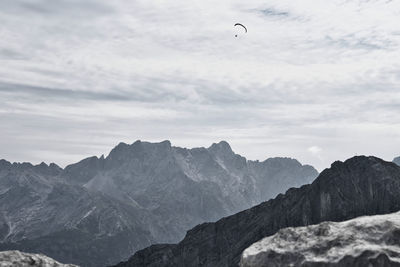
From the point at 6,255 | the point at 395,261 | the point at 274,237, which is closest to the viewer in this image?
the point at 6,255

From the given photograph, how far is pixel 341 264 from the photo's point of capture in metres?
48.2

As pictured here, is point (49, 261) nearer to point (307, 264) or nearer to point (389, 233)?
point (307, 264)

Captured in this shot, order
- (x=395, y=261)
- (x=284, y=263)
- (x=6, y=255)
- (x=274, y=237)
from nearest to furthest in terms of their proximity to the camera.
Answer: (x=6, y=255)
(x=395, y=261)
(x=284, y=263)
(x=274, y=237)

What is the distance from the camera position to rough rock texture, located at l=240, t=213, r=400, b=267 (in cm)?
4834

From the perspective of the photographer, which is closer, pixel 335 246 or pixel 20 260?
pixel 20 260

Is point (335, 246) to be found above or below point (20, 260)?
below

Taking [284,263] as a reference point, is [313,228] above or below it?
above

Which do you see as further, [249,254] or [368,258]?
[249,254]

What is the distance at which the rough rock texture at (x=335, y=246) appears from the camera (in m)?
48.3

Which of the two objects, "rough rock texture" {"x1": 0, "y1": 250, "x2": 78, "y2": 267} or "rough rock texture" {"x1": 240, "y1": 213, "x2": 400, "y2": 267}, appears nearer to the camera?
"rough rock texture" {"x1": 0, "y1": 250, "x2": 78, "y2": 267}

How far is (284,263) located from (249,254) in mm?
4509

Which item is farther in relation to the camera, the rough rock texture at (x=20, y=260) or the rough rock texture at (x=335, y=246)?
the rough rock texture at (x=335, y=246)

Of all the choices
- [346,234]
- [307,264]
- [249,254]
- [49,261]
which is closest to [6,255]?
[49,261]

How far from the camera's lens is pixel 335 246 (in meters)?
50.1
